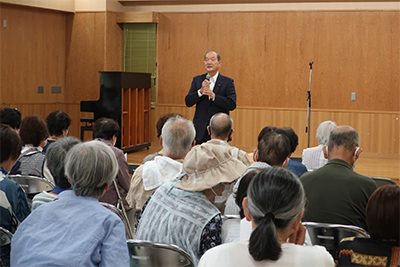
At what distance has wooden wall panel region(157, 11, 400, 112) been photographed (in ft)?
30.1

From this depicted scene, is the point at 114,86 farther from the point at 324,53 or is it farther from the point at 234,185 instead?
the point at 234,185

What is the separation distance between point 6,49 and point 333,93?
20.7 ft

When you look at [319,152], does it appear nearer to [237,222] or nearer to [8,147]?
[237,222]

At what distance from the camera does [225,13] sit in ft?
32.4

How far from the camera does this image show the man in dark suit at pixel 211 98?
587 cm

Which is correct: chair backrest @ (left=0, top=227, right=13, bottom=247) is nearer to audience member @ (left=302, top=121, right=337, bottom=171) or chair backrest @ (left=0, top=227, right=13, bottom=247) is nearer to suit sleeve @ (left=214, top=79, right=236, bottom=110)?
audience member @ (left=302, top=121, right=337, bottom=171)

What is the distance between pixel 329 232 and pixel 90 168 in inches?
44.8

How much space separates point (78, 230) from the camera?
181 centimetres

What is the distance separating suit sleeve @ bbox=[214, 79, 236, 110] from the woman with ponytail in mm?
4243

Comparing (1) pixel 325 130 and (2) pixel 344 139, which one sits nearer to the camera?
(2) pixel 344 139

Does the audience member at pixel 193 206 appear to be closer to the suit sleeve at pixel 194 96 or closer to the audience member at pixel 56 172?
the audience member at pixel 56 172

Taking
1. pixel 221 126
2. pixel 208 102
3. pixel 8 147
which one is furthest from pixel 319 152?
pixel 8 147

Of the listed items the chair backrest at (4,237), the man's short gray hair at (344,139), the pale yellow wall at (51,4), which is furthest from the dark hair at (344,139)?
the pale yellow wall at (51,4)

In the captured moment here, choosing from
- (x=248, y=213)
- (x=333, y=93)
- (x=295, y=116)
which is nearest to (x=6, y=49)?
(x=295, y=116)
